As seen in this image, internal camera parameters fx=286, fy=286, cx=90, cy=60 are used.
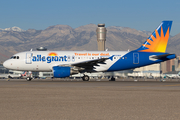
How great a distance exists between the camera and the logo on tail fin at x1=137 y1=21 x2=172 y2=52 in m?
49.6

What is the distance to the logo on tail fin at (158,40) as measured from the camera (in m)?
49.6

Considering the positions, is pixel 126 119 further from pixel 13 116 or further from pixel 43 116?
pixel 13 116

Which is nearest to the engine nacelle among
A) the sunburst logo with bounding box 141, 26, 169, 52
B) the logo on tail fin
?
the logo on tail fin

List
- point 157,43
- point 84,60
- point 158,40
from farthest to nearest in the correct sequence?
1. point 158,40
2. point 157,43
3. point 84,60

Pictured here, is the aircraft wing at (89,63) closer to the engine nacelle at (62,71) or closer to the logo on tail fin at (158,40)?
the engine nacelle at (62,71)

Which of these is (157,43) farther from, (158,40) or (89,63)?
(89,63)

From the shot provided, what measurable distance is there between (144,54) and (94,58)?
334 inches

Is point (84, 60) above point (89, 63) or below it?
above

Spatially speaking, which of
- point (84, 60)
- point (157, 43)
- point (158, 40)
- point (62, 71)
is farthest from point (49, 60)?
point (158, 40)

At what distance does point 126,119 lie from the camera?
10664 mm

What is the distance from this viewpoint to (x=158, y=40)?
49.8m

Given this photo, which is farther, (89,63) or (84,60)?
(84,60)

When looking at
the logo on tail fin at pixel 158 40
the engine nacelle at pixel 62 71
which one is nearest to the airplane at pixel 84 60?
the logo on tail fin at pixel 158 40

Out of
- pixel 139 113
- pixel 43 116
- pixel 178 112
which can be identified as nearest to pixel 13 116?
pixel 43 116
